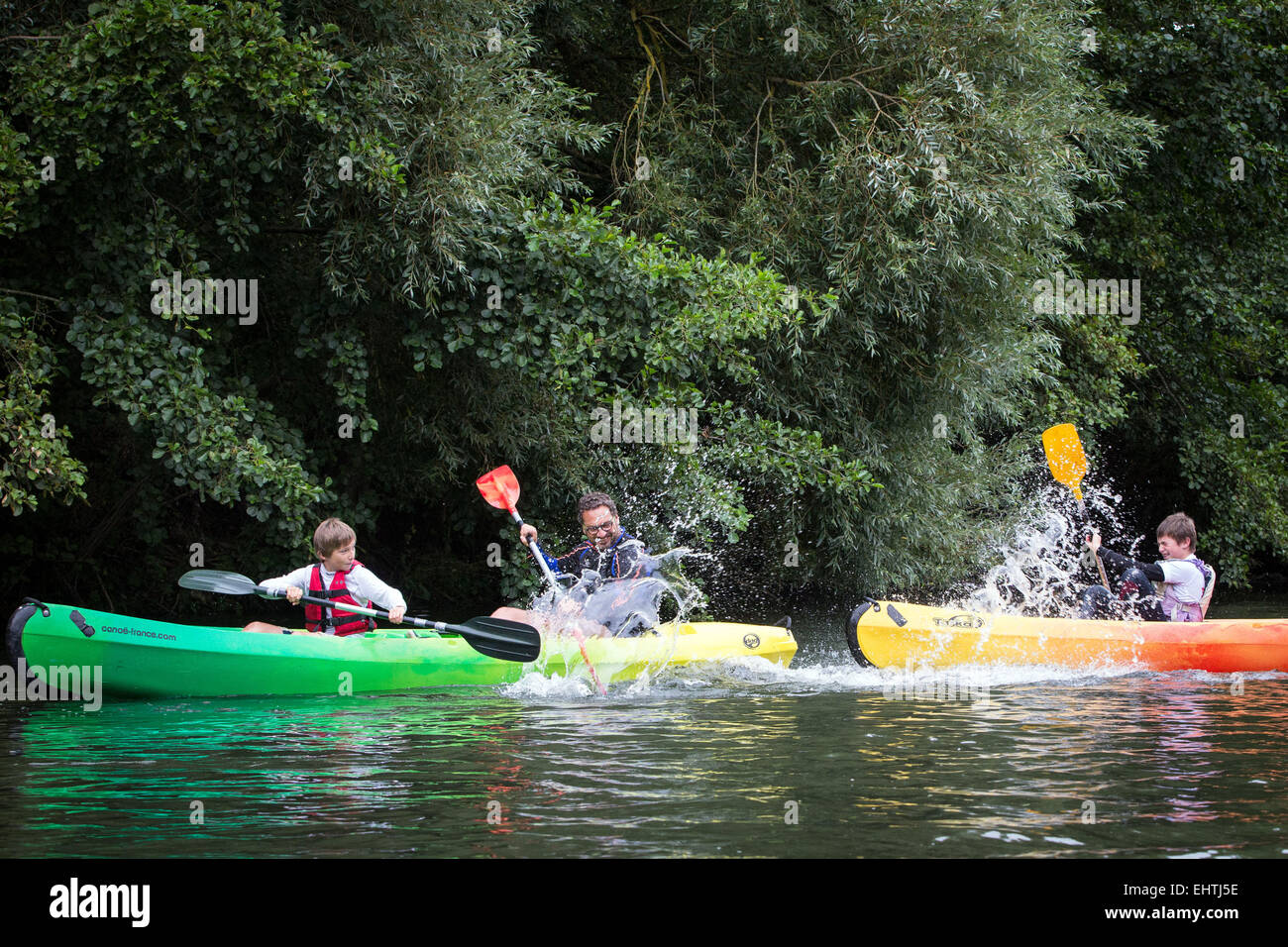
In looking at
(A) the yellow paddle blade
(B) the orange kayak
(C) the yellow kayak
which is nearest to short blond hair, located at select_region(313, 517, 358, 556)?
(C) the yellow kayak

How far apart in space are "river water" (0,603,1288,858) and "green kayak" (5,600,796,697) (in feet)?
0.44

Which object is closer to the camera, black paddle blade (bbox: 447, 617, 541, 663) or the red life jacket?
black paddle blade (bbox: 447, 617, 541, 663)

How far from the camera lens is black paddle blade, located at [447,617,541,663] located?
7523 mm

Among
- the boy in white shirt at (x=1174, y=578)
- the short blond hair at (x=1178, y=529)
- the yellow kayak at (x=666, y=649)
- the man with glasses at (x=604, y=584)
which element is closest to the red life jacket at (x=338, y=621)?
the man with glasses at (x=604, y=584)

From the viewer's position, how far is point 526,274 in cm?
955

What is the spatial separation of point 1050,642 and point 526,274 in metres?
4.39

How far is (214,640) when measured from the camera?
712 centimetres

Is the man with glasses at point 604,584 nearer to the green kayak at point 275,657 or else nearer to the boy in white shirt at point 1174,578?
the green kayak at point 275,657

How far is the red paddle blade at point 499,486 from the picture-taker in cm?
922

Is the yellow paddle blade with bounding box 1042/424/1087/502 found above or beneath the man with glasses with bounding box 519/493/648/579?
above

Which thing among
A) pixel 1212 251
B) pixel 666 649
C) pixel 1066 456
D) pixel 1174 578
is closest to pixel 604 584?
pixel 666 649

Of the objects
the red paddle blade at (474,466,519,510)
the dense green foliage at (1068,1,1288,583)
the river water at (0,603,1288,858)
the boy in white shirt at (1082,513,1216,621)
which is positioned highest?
the dense green foliage at (1068,1,1288,583)

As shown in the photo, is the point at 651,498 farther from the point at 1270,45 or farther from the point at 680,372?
the point at 1270,45

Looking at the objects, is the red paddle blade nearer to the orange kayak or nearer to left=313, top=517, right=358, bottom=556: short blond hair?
left=313, top=517, right=358, bottom=556: short blond hair
